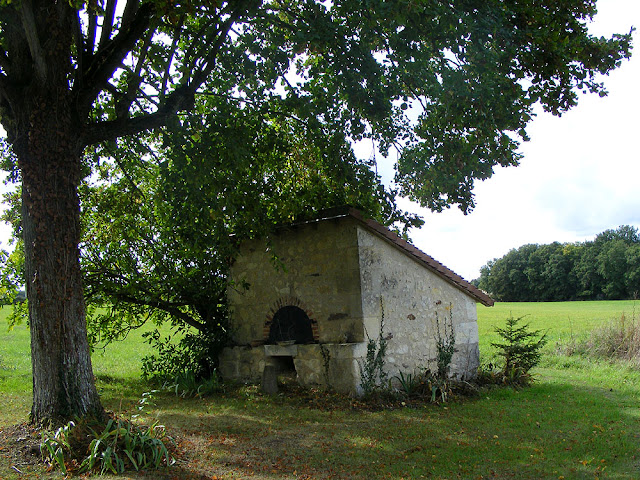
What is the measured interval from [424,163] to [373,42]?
208cm

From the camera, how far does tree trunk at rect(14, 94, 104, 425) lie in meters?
6.03

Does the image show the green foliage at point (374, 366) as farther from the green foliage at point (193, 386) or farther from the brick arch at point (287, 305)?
the green foliage at point (193, 386)

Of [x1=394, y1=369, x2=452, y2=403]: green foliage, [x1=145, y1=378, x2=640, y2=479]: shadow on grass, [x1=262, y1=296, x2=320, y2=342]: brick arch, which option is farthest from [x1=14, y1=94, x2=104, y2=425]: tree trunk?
[x1=394, y1=369, x2=452, y2=403]: green foliage

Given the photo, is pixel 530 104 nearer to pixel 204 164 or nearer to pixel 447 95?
pixel 447 95

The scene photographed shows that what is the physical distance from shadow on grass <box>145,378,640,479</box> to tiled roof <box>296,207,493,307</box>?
93.8 inches

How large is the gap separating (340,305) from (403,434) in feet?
9.44

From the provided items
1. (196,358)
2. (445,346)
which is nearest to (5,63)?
(196,358)

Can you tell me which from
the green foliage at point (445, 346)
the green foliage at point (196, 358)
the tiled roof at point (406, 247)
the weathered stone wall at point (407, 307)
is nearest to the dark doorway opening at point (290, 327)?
the green foliage at point (196, 358)

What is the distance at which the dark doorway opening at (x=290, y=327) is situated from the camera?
10067 mm

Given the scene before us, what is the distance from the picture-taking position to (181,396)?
389 inches

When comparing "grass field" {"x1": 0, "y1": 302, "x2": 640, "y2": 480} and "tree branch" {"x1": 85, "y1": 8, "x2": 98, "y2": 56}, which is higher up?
"tree branch" {"x1": 85, "y1": 8, "x2": 98, "y2": 56}

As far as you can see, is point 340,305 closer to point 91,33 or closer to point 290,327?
point 290,327

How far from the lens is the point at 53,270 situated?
20.0 ft

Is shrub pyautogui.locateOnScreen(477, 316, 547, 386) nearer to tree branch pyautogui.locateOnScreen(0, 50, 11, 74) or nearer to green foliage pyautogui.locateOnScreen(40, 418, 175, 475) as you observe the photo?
green foliage pyautogui.locateOnScreen(40, 418, 175, 475)
